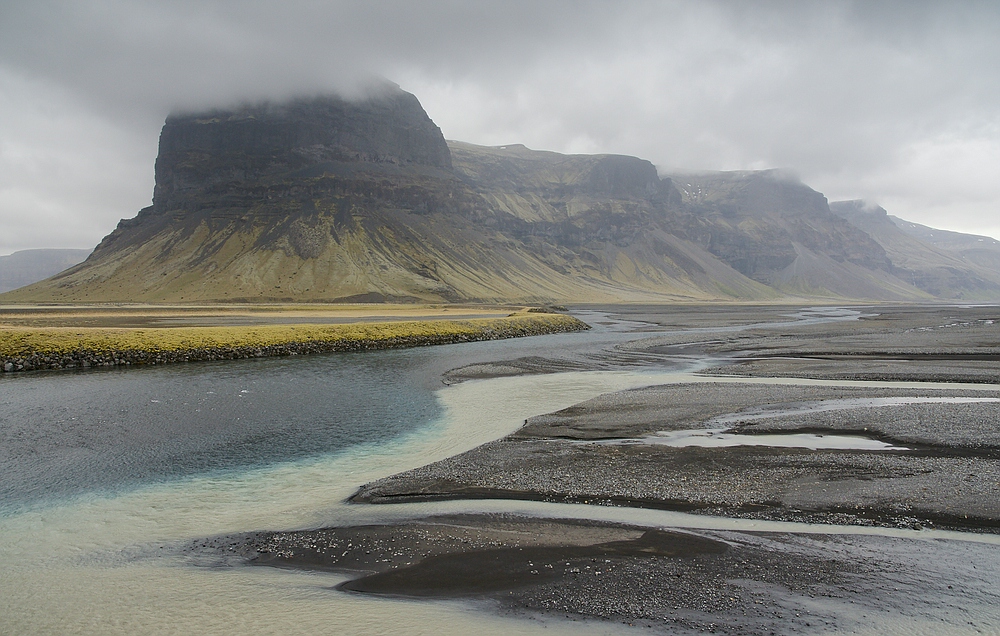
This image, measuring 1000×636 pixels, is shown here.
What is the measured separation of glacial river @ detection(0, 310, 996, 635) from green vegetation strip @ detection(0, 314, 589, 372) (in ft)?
16.5

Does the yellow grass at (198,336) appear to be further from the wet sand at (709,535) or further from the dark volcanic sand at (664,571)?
the dark volcanic sand at (664,571)

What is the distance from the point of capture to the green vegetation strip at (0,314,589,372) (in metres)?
44.8

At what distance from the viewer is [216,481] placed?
1930 centimetres

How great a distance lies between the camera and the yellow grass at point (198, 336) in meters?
46.0

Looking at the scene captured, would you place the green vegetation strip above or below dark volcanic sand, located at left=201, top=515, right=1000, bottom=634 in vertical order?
above

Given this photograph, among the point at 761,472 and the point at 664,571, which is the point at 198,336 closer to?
the point at 761,472

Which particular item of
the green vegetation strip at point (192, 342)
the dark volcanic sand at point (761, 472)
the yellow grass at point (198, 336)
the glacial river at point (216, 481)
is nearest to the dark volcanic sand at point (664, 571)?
the glacial river at point (216, 481)

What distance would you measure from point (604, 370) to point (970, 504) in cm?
3212

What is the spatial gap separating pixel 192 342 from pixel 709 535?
52417 millimetres

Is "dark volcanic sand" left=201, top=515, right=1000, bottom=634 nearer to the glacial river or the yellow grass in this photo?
the glacial river

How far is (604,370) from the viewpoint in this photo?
1848 inches

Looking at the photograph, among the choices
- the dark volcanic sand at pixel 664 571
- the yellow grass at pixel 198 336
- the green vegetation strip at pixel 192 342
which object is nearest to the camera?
the dark volcanic sand at pixel 664 571

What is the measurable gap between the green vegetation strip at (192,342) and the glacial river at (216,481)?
16.5 feet

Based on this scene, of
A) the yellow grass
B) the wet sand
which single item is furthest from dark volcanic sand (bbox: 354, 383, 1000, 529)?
the yellow grass
